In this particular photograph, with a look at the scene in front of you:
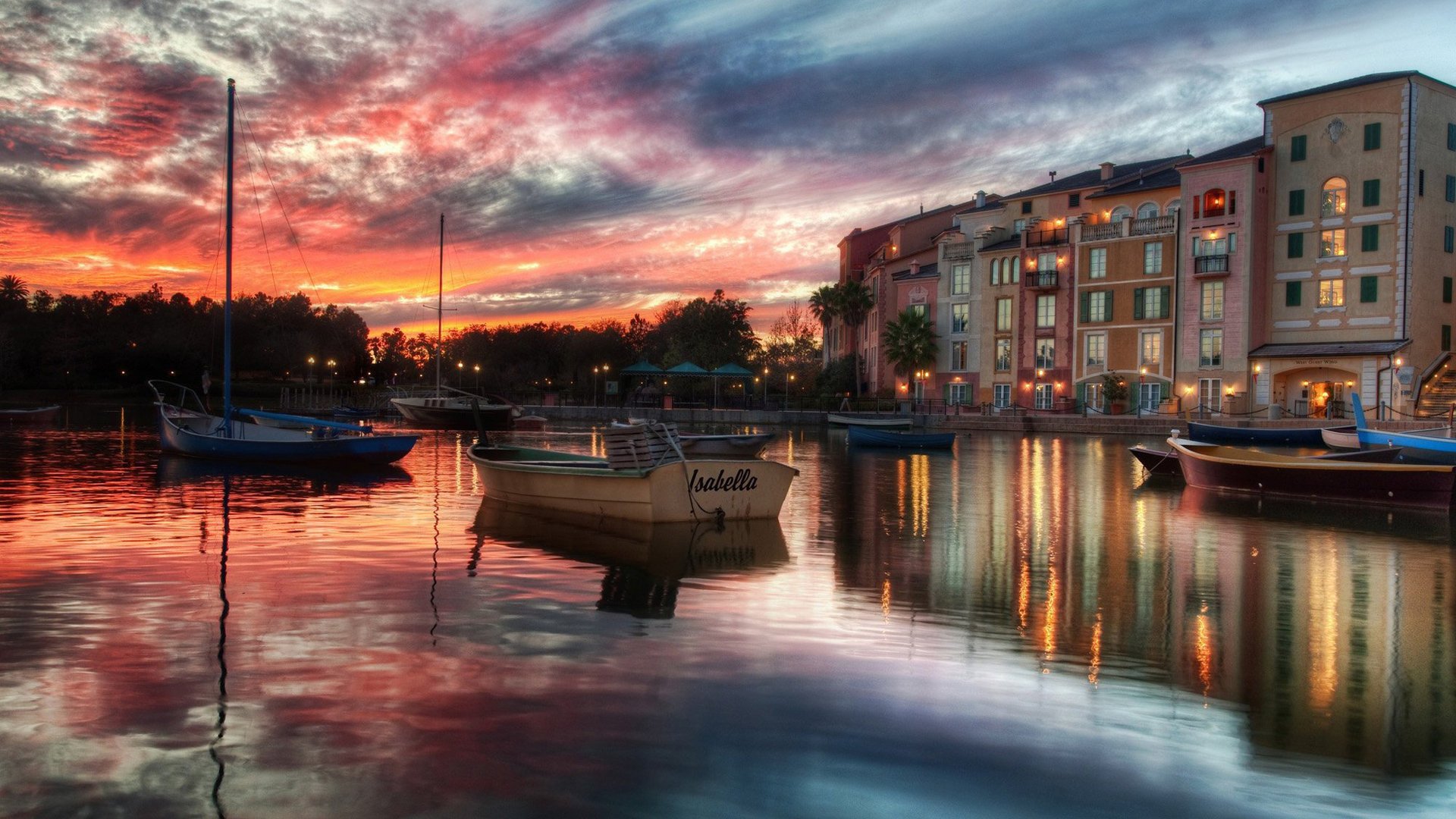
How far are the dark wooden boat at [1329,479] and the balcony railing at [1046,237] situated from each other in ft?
134

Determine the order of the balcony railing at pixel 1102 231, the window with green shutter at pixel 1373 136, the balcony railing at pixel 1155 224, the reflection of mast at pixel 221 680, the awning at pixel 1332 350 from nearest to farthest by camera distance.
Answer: the reflection of mast at pixel 221 680 → the awning at pixel 1332 350 → the window with green shutter at pixel 1373 136 → the balcony railing at pixel 1155 224 → the balcony railing at pixel 1102 231

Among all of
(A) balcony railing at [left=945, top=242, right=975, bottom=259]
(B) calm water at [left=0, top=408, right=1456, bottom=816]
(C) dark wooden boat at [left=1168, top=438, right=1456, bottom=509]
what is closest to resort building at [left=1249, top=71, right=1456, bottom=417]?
(A) balcony railing at [left=945, top=242, right=975, bottom=259]

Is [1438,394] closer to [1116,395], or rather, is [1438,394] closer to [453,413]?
[1116,395]

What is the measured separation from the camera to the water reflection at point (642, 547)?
11.4 meters

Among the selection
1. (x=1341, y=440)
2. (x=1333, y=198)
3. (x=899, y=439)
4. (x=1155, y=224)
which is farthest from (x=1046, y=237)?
(x=1341, y=440)

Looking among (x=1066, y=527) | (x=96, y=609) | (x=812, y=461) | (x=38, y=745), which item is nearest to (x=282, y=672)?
(x=38, y=745)

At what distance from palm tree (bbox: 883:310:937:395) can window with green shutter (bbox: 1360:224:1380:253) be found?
25456 mm

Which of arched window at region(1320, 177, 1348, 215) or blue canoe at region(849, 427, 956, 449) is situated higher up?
arched window at region(1320, 177, 1348, 215)

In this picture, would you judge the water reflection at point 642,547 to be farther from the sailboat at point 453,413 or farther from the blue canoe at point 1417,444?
the sailboat at point 453,413

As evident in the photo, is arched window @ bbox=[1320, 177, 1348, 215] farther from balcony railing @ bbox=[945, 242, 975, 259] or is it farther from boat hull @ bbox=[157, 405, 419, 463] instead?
boat hull @ bbox=[157, 405, 419, 463]

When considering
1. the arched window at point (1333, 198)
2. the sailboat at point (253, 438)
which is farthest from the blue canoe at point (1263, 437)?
the sailboat at point (253, 438)

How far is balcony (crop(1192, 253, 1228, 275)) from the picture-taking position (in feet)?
183

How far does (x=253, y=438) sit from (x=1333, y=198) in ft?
172

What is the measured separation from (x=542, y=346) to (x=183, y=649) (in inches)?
4210
